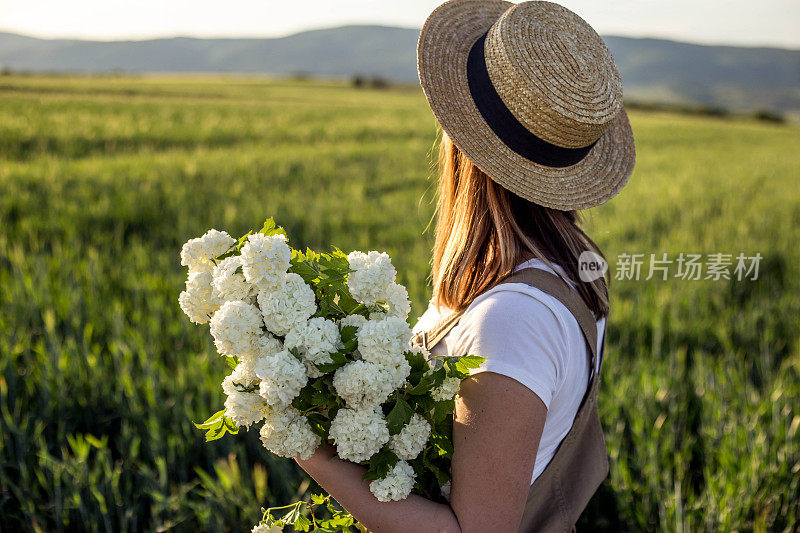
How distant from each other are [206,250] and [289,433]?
34 cm

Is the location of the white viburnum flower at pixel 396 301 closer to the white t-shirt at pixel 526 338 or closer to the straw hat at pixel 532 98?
the white t-shirt at pixel 526 338

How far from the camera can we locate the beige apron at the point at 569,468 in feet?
3.79

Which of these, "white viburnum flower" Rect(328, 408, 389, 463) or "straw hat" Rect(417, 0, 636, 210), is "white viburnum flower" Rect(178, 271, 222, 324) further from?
"straw hat" Rect(417, 0, 636, 210)

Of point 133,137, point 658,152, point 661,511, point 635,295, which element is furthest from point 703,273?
point 658,152

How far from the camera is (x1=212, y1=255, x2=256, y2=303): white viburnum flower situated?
0.95 metres

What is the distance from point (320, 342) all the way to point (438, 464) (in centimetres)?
35

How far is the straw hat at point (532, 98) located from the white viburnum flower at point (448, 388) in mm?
Result: 377

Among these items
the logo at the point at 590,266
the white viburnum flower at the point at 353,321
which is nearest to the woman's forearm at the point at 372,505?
the white viburnum flower at the point at 353,321

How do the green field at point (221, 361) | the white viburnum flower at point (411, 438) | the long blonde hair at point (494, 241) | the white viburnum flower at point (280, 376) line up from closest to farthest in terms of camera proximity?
the white viburnum flower at point (280, 376)
the white viburnum flower at point (411, 438)
the long blonde hair at point (494, 241)
the green field at point (221, 361)

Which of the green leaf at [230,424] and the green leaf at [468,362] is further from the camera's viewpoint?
the green leaf at [230,424]

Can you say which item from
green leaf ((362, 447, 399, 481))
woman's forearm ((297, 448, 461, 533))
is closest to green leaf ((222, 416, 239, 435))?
woman's forearm ((297, 448, 461, 533))

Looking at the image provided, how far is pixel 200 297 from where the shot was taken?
1034 millimetres

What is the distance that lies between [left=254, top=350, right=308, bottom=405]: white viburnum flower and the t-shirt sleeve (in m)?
0.27

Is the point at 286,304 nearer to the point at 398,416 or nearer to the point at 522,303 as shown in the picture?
the point at 398,416
